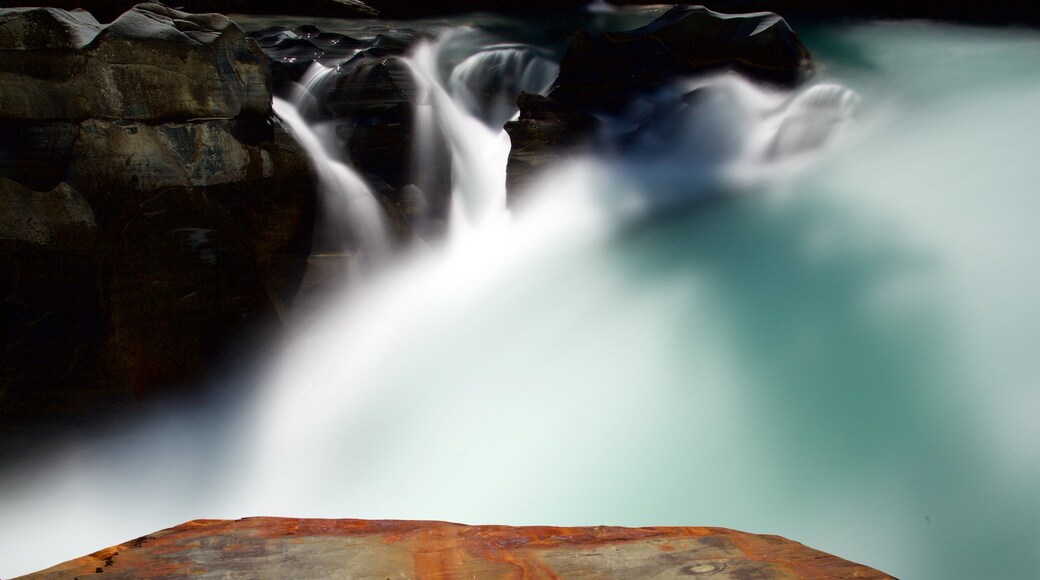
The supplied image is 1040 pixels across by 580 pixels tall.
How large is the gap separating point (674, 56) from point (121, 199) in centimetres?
508

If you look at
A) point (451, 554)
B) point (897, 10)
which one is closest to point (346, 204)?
point (451, 554)

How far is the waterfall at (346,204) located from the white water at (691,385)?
27cm

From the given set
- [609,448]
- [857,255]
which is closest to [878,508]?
[609,448]

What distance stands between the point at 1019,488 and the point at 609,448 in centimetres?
174

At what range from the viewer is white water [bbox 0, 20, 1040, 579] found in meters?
3.12

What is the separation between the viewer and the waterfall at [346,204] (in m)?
4.72

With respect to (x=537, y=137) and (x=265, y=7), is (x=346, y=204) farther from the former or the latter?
(x=265, y=7)

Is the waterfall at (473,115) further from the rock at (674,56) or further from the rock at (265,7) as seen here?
the rock at (265,7)

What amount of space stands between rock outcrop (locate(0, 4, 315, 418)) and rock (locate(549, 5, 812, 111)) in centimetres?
337

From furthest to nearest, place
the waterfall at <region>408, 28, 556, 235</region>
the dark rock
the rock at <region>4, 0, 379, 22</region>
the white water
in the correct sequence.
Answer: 1. the rock at <region>4, 0, 379, 22</region>
2. the dark rock
3. the waterfall at <region>408, 28, 556, 235</region>
4. the white water

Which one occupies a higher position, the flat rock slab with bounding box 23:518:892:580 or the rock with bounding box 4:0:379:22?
the rock with bounding box 4:0:379:22

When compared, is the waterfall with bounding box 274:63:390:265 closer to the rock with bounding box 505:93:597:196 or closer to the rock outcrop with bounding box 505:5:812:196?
the rock with bounding box 505:93:597:196

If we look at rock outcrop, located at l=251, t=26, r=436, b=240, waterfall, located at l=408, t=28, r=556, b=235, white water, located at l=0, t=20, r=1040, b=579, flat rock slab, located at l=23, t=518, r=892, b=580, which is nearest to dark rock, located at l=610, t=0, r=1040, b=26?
waterfall, located at l=408, t=28, r=556, b=235

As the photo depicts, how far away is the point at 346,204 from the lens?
482 centimetres
